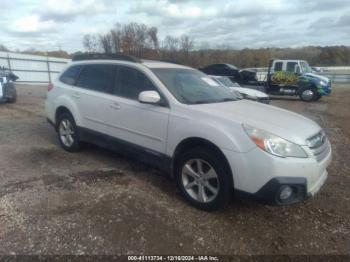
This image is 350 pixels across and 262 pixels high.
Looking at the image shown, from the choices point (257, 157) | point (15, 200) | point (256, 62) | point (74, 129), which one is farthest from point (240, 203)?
point (256, 62)

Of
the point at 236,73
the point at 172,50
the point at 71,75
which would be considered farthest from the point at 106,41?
the point at 71,75

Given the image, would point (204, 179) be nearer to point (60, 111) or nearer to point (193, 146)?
point (193, 146)

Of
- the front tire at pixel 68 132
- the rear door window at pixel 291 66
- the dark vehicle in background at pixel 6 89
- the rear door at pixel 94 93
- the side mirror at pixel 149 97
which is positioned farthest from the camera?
the rear door window at pixel 291 66

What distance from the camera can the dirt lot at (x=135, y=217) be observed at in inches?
127

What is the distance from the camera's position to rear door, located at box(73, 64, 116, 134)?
5.12m

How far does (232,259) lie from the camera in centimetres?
305

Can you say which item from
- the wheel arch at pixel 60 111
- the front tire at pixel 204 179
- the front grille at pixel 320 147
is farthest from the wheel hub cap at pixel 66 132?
the front grille at pixel 320 147

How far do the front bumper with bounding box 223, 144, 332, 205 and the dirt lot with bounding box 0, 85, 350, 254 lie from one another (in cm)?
43

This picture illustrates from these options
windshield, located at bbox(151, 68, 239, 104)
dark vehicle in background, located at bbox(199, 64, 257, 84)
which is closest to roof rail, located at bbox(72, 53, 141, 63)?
windshield, located at bbox(151, 68, 239, 104)

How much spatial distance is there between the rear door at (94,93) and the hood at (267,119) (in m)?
1.69

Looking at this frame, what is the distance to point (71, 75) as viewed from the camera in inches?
237

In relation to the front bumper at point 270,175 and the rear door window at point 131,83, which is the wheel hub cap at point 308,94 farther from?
the front bumper at point 270,175

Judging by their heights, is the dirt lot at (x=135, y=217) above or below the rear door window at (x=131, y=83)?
below

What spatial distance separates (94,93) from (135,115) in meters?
1.13
